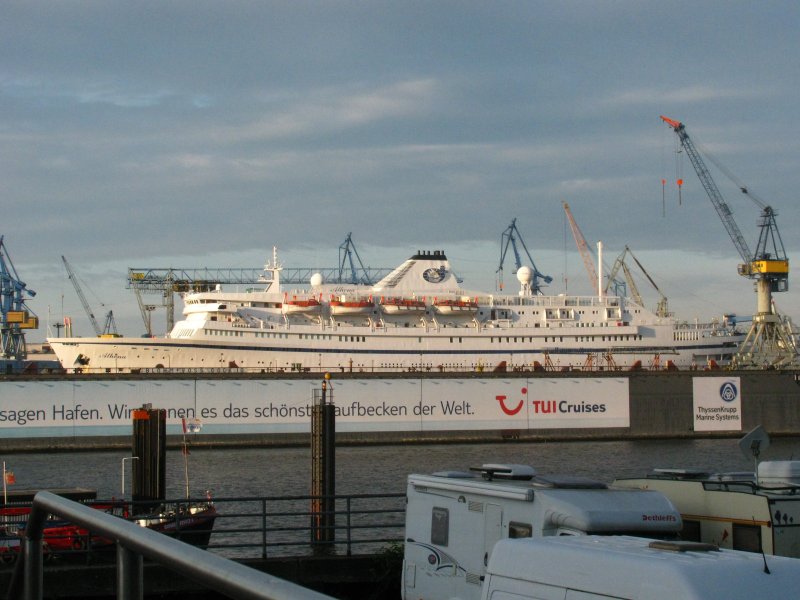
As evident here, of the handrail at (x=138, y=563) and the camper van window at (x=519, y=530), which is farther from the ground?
the handrail at (x=138, y=563)

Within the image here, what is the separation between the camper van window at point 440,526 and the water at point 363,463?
15539 mm

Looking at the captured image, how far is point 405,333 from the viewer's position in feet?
176

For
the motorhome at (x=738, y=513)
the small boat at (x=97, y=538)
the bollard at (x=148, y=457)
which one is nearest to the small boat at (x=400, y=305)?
the small boat at (x=97, y=538)

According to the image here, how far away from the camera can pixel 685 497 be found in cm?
1059

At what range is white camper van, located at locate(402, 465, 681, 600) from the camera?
28.5 ft

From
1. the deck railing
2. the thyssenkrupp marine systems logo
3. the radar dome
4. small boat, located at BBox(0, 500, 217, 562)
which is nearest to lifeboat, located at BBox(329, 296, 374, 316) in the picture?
the radar dome

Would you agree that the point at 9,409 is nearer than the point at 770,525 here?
No

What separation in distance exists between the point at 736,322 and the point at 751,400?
21.6 meters

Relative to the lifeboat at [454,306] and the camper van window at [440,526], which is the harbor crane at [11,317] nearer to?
the lifeboat at [454,306]

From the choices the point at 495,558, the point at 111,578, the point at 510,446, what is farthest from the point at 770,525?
the point at 510,446

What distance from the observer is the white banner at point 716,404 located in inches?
1783

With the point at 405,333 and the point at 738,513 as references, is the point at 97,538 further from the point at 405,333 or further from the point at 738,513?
the point at 405,333

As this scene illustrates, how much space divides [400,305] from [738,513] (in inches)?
1742

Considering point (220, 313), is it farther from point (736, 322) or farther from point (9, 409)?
point (736, 322)
